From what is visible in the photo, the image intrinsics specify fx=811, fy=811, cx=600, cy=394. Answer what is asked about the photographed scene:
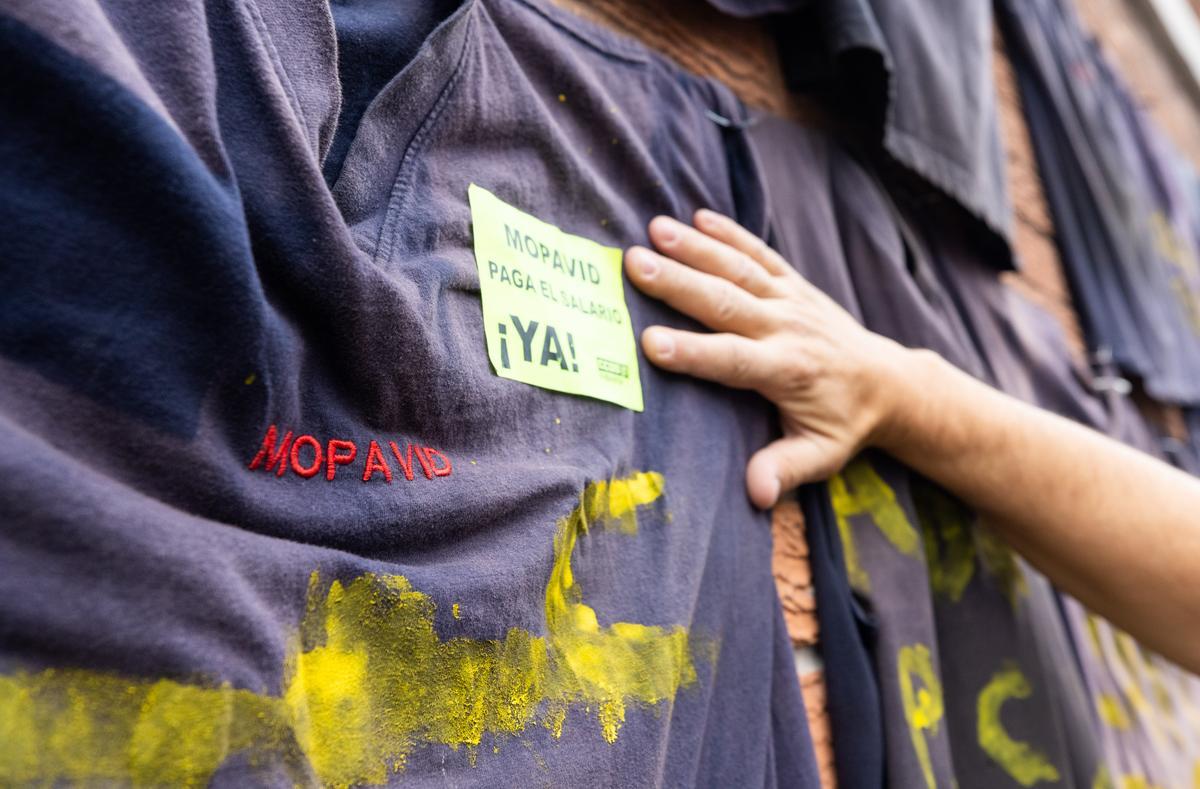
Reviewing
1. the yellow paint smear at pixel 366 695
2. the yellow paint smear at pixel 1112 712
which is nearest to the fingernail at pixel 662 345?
the yellow paint smear at pixel 366 695

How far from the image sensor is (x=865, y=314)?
92 centimetres

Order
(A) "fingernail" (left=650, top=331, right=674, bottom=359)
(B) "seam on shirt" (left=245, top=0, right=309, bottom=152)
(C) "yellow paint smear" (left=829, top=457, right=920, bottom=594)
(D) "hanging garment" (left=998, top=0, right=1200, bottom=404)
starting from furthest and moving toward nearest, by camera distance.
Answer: (D) "hanging garment" (left=998, top=0, right=1200, bottom=404) → (C) "yellow paint smear" (left=829, top=457, right=920, bottom=594) → (A) "fingernail" (left=650, top=331, right=674, bottom=359) → (B) "seam on shirt" (left=245, top=0, right=309, bottom=152)

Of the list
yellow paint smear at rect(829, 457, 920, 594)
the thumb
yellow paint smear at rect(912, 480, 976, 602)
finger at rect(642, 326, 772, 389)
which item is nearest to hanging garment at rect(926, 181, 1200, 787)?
yellow paint smear at rect(912, 480, 976, 602)

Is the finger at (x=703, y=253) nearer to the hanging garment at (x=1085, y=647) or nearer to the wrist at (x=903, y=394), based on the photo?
the wrist at (x=903, y=394)

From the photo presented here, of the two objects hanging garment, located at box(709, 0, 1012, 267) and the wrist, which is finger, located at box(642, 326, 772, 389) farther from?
hanging garment, located at box(709, 0, 1012, 267)

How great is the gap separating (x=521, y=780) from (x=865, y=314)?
664mm

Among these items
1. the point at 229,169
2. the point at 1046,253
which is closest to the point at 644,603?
the point at 229,169

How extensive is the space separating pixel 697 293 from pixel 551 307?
0.15 meters

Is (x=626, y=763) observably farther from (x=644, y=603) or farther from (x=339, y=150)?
(x=339, y=150)

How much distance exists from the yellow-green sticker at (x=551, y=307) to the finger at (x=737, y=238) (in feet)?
0.37

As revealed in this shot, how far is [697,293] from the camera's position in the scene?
2.19 ft

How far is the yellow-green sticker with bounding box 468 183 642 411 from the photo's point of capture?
1.75 feet

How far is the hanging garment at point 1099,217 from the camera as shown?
1514 mm

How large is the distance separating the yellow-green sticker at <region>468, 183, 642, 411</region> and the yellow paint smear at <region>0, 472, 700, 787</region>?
8 cm
